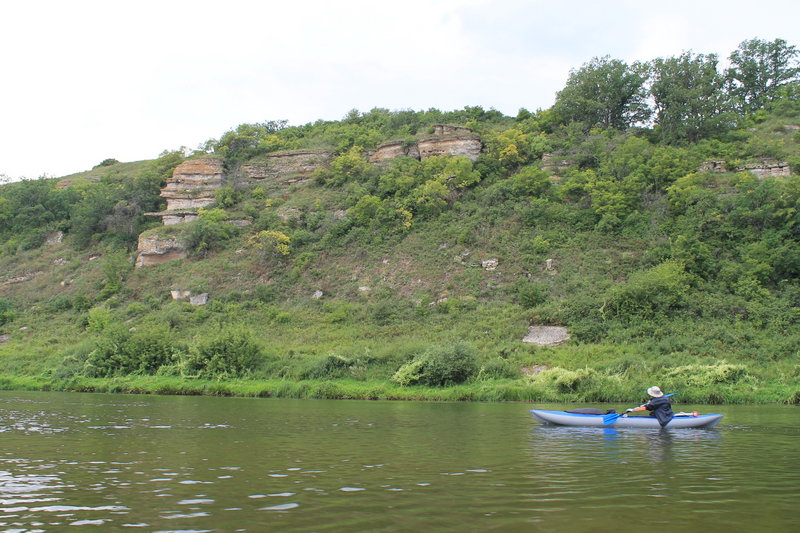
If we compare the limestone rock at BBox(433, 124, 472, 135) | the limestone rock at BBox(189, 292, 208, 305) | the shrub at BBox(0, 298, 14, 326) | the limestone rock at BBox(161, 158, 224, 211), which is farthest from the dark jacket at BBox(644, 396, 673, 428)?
the shrub at BBox(0, 298, 14, 326)

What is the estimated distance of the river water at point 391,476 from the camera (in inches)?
285

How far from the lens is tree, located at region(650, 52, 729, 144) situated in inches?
2363

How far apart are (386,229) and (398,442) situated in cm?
4568

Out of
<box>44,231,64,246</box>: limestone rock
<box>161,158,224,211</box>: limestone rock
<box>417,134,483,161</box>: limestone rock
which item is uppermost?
<box>417,134,483,161</box>: limestone rock

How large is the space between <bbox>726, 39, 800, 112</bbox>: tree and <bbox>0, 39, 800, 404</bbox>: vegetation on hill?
0.83 feet

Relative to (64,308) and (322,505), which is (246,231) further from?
(322,505)

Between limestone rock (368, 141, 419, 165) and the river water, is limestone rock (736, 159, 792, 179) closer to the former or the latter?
limestone rock (368, 141, 419, 165)

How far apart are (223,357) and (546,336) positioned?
21694 mm

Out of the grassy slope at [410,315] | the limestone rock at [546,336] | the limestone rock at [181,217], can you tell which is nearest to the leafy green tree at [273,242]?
the grassy slope at [410,315]

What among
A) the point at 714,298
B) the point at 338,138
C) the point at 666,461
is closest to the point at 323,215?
the point at 338,138

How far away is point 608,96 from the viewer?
219 ft

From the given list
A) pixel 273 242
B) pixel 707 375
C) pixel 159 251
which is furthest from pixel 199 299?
pixel 707 375

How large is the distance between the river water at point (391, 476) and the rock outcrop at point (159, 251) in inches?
1779

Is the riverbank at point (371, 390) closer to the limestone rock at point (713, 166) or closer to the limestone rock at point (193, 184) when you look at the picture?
the limestone rock at point (713, 166)
